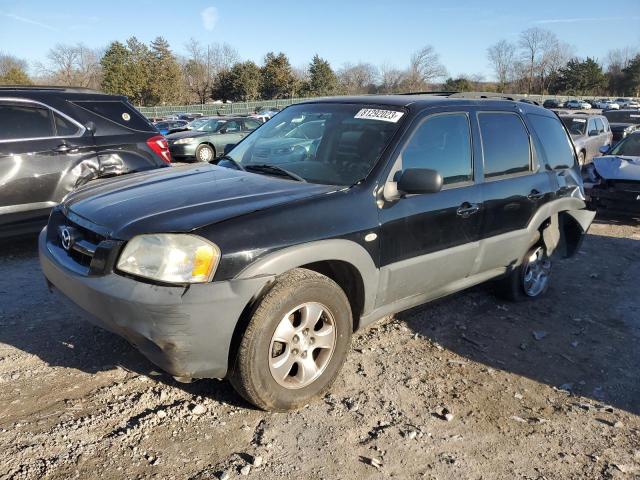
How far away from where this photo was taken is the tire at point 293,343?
276 centimetres

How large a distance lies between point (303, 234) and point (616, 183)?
7.53m

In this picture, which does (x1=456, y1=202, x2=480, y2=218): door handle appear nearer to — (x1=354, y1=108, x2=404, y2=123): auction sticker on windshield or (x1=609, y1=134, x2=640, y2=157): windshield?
(x1=354, y1=108, x2=404, y2=123): auction sticker on windshield

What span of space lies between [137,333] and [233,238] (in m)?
0.67

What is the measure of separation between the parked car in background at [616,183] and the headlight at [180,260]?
26.0 ft

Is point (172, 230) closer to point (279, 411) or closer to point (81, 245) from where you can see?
point (81, 245)

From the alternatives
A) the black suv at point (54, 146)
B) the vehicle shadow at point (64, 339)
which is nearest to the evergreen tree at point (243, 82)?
the black suv at point (54, 146)

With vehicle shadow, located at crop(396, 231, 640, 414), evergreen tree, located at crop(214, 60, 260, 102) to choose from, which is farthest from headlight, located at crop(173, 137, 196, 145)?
evergreen tree, located at crop(214, 60, 260, 102)

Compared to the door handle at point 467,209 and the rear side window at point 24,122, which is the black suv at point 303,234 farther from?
the rear side window at point 24,122

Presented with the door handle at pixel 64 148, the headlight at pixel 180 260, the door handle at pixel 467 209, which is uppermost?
the door handle at pixel 64 148

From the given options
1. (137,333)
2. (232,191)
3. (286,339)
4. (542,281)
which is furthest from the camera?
(542,281)

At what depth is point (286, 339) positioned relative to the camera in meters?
2.93

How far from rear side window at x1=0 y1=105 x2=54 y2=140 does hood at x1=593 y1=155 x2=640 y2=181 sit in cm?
821

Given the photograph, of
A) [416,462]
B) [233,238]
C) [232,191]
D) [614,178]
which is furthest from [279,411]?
[614,178]

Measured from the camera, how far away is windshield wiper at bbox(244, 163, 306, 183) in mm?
3489
